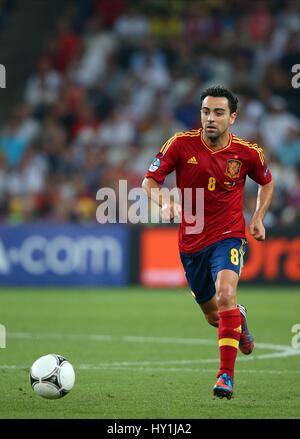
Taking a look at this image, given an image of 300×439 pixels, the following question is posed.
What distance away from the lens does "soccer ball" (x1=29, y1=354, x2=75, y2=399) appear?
6.87 meters

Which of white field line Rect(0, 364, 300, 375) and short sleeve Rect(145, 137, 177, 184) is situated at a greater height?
short sleeve Rect(145, 137, 177, 184)

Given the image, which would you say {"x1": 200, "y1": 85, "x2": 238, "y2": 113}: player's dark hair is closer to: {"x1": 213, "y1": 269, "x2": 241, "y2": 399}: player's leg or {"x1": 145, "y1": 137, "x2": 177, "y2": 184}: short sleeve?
{"x1": 145, "y1": 137, "x2": 177, "y2": 184}: short sleeve

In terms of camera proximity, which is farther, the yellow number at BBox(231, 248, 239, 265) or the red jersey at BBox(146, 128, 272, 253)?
the red jersey at BBox(146, 128, 272, 253)

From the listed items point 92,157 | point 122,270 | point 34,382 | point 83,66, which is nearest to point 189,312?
point 122,270

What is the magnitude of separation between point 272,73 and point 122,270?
14.8 ft

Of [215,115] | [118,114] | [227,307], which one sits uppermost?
[118,114]

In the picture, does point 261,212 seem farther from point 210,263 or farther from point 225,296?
point 225,296

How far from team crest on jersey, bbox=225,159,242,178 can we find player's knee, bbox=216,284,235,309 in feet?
3.17

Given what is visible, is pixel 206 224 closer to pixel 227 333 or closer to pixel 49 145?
pixel 227 333

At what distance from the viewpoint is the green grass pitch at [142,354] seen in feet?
22.0

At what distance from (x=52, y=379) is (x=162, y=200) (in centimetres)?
150

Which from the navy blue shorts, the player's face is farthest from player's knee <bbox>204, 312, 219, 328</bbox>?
the player's face

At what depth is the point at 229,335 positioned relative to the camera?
23.6 ft

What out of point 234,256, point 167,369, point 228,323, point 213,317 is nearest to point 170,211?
point 234,256
